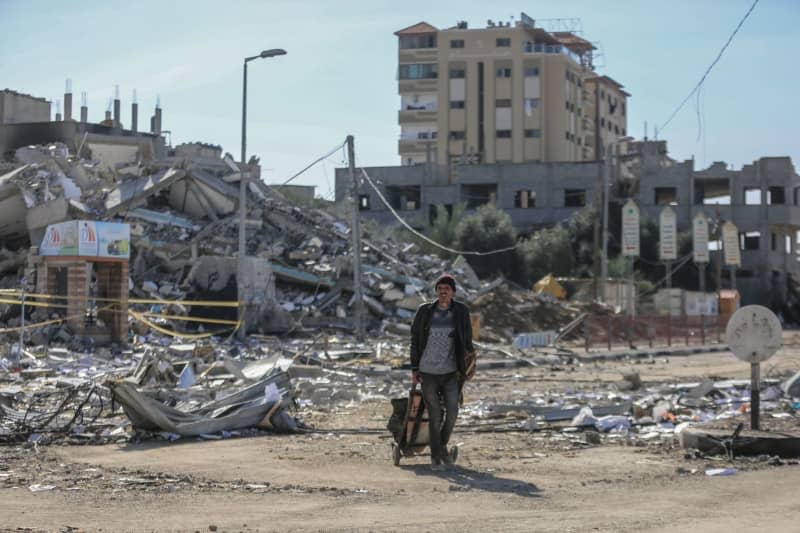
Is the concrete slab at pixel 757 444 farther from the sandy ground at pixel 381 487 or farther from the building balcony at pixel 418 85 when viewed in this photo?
the building balcony at pixel 418 85

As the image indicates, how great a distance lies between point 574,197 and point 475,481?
254 ft

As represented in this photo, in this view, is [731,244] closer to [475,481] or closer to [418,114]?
[418,114]

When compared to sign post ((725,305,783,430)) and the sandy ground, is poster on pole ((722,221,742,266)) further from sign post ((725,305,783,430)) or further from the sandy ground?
sign post ((725,305,783,430))

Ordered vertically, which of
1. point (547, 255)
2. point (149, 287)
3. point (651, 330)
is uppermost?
point (547, 255)

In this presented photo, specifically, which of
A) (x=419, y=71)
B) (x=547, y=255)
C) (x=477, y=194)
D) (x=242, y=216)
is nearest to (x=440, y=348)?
(x=242, y=216)

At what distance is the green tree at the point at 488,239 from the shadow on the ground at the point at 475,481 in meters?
67.9

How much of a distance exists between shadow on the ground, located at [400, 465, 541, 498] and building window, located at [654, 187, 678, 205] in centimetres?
7546

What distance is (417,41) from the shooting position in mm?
104000

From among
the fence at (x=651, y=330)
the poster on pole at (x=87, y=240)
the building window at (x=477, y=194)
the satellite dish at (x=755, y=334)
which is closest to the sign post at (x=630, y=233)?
the fence at (x=651, y=330)

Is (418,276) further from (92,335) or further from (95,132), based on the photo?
(95,132)

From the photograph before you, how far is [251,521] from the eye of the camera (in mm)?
7102

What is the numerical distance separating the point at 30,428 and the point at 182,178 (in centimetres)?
3006

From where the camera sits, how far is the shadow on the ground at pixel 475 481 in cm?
848

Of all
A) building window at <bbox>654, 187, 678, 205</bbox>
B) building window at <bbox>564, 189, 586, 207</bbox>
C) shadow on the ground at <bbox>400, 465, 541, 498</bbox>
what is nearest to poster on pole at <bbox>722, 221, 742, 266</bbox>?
building window at <bbox>654, 187, 678, 205</bbox>
